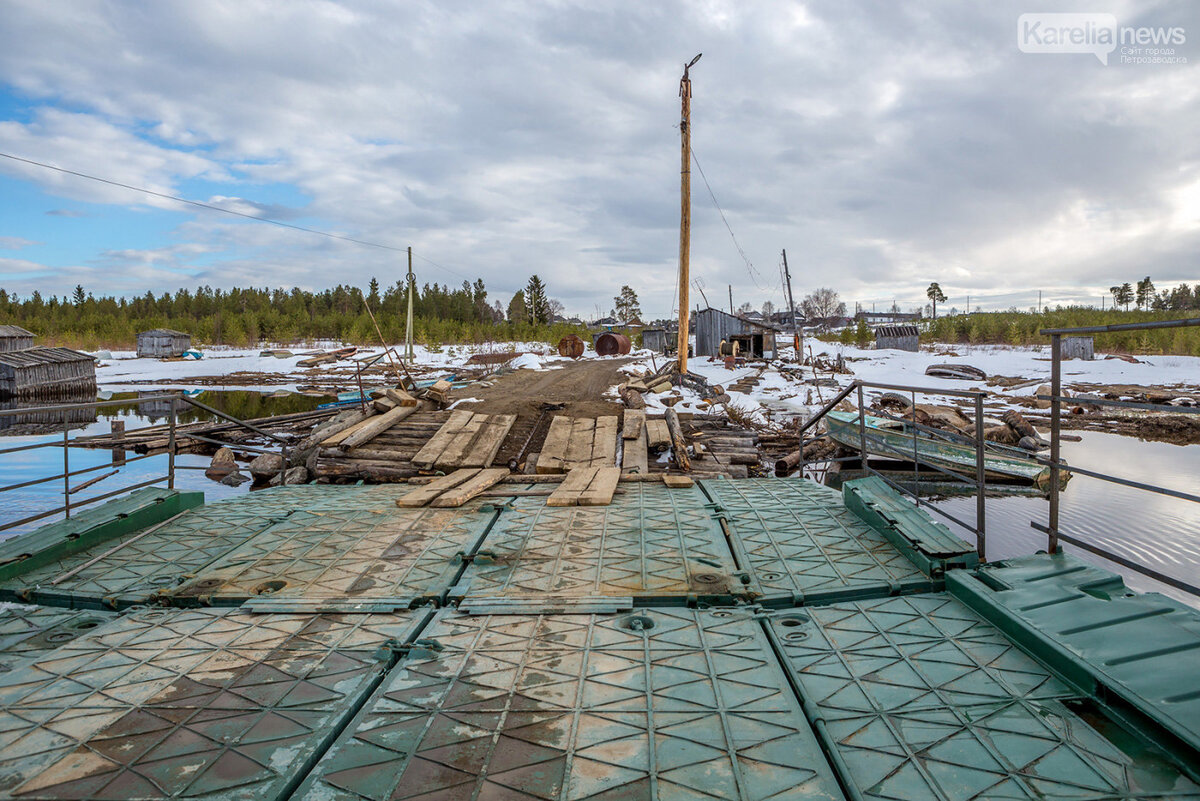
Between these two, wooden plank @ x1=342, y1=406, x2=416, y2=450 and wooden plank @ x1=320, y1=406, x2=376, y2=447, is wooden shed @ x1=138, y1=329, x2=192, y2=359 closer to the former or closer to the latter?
wooden plank @ x1=320, y1=406, x2=376, y2=447

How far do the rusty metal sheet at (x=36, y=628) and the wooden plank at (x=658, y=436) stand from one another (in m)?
7.61

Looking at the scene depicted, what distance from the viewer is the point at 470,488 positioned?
7047 millimetres

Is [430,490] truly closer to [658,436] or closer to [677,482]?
[677,482]

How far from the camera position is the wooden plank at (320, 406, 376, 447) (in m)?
10.5

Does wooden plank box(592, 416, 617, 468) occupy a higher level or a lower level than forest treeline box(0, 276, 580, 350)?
lower

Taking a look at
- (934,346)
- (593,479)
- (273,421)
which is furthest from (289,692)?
(934,346)

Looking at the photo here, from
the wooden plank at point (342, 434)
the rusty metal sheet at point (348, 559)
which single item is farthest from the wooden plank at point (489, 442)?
the rusty metal sheet at point (348, 559)

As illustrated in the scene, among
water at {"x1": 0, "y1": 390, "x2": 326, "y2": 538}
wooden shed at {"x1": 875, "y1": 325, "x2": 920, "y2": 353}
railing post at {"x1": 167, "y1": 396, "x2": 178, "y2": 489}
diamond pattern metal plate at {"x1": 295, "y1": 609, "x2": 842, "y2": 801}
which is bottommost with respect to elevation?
water at {"x1": 0, "y1": 390, "x2": 326, "y2": 538}

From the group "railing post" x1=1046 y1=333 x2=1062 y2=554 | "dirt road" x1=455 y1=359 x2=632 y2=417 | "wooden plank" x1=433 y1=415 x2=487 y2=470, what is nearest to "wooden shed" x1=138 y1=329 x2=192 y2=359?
"dirt road" x1=455 y1=359 x2=632 y2=417

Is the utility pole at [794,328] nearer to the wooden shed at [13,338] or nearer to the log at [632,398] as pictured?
the log at [632,398]

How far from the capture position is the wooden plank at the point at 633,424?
10.6m

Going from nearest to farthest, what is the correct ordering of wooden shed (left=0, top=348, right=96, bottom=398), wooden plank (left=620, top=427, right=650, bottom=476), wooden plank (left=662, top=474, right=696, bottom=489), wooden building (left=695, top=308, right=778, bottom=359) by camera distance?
wooden plank (left=662, top=474, right=696, bottom=489)
wooden plank (left=620, top=427, right=650, bottom=476)
wooden shed (left=0, top=348, right=96, bottom=398)
wooden building (left=695, top=308, right=778, bottom=359)

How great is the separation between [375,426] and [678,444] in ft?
18.3

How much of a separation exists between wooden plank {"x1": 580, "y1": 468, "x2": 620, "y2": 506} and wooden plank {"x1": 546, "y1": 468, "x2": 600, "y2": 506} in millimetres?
69
